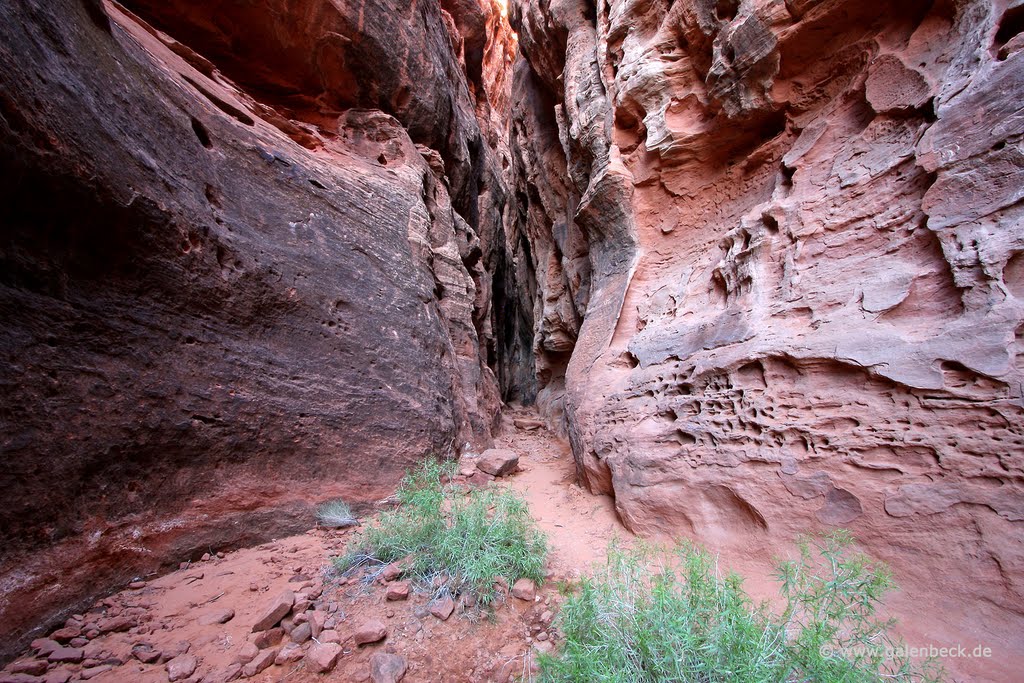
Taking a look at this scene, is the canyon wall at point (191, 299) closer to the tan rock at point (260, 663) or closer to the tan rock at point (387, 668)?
the tan rock at point (260, 663)

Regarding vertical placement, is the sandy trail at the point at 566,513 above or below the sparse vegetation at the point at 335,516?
below

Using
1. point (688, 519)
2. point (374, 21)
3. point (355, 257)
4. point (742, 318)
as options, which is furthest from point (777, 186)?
point (374, 21)

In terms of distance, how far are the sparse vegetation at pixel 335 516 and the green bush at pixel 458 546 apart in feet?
1.73

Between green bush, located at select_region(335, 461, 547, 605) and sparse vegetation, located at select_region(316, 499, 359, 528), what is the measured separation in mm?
527

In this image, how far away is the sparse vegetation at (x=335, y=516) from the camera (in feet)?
12.3

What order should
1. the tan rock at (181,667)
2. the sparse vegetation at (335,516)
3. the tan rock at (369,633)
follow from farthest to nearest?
the sparse vegetation at (335,516)
the tan rock at (369,633)
the tan rock at (181,667)

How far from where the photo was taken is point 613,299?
18.3 feet

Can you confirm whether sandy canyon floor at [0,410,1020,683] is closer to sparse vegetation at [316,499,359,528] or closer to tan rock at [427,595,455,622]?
tan rock at [427,595,455,622]

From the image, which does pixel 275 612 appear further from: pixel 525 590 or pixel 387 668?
pixel 525 590

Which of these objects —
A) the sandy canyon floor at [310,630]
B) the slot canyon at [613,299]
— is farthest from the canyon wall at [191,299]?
the sandy canyon floor at [310,630]

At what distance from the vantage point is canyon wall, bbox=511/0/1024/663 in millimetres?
2491

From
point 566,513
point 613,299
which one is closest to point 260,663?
point 566,513

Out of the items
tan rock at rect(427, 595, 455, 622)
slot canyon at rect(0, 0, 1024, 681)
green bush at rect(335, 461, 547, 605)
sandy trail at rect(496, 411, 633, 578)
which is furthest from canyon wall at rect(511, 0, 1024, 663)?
tan rock at rect(427, 595, 455, 622)

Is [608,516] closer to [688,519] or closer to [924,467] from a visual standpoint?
[688,519]
